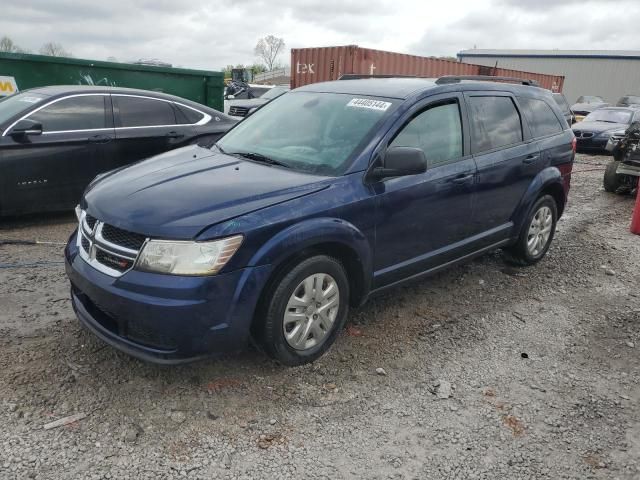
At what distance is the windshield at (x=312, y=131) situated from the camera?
3477mm

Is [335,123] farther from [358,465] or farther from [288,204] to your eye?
[358,465]

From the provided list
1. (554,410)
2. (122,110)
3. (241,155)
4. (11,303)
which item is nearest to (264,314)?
(241,155)

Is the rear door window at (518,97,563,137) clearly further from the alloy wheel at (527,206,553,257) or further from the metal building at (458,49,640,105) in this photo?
the metal building at (458,49,640,105)

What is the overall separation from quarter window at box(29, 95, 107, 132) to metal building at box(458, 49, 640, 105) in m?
45.4

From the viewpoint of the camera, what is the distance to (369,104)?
12.3 feet

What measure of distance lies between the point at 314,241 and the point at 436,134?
147 centimetres

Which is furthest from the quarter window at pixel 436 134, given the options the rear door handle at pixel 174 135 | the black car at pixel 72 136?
the rear door handle at pixel 174 135

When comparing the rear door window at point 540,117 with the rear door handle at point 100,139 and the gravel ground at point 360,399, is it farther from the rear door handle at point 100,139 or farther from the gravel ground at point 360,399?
the rear door handle at point 100,139

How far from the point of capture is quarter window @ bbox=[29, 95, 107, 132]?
5.74m

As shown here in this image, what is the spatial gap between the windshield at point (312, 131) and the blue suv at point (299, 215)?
0.04 feet

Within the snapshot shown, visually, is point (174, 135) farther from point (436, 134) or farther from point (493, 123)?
point (493, 123)

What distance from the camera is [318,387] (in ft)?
10.4

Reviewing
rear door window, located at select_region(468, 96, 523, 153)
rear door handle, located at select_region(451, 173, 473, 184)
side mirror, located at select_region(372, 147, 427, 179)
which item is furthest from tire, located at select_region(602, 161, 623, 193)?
side mirror, located at select_region(372, 147, 427, 179)

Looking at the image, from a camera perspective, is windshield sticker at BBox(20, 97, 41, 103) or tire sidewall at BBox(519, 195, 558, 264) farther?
windshield sticker at BBox(20, 97, 41, 103)
